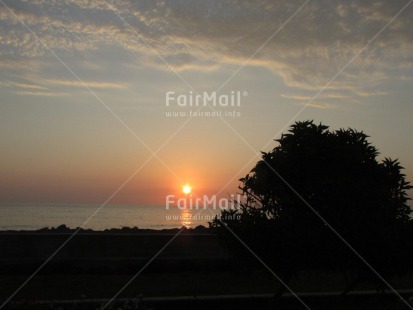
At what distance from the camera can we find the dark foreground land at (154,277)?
15.3 metres

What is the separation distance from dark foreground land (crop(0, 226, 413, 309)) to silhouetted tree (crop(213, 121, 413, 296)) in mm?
1447

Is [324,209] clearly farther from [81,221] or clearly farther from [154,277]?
[81,221]

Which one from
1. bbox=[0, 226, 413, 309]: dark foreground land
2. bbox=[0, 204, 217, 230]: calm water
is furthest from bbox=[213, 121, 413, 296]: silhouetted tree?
bbox=[0, 204, 217, 230]: calm water

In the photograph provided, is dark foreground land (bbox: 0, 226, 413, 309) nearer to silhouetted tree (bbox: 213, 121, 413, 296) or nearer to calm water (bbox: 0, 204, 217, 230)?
silhouetted tree (bbox: 213, 121, 413, 296)

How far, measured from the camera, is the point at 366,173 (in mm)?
14148

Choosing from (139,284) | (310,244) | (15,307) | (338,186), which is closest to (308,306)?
(310,244)

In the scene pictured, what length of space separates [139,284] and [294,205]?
8138mm

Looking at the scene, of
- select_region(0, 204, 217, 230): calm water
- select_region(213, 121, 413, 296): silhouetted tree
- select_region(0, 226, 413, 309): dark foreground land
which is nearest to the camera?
select_region(213, 121, 413, 296): silhouetted tree

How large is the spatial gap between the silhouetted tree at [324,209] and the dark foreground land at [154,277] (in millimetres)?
1447

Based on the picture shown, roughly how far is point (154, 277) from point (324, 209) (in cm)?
972

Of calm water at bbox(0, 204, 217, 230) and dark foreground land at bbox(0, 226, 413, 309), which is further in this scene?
calm water at bbox(0, 204, 217, 230)

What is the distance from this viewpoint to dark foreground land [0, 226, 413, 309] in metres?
15.3

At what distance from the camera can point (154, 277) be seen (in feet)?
66.8

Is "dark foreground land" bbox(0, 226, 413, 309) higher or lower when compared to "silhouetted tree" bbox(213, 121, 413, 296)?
lower
